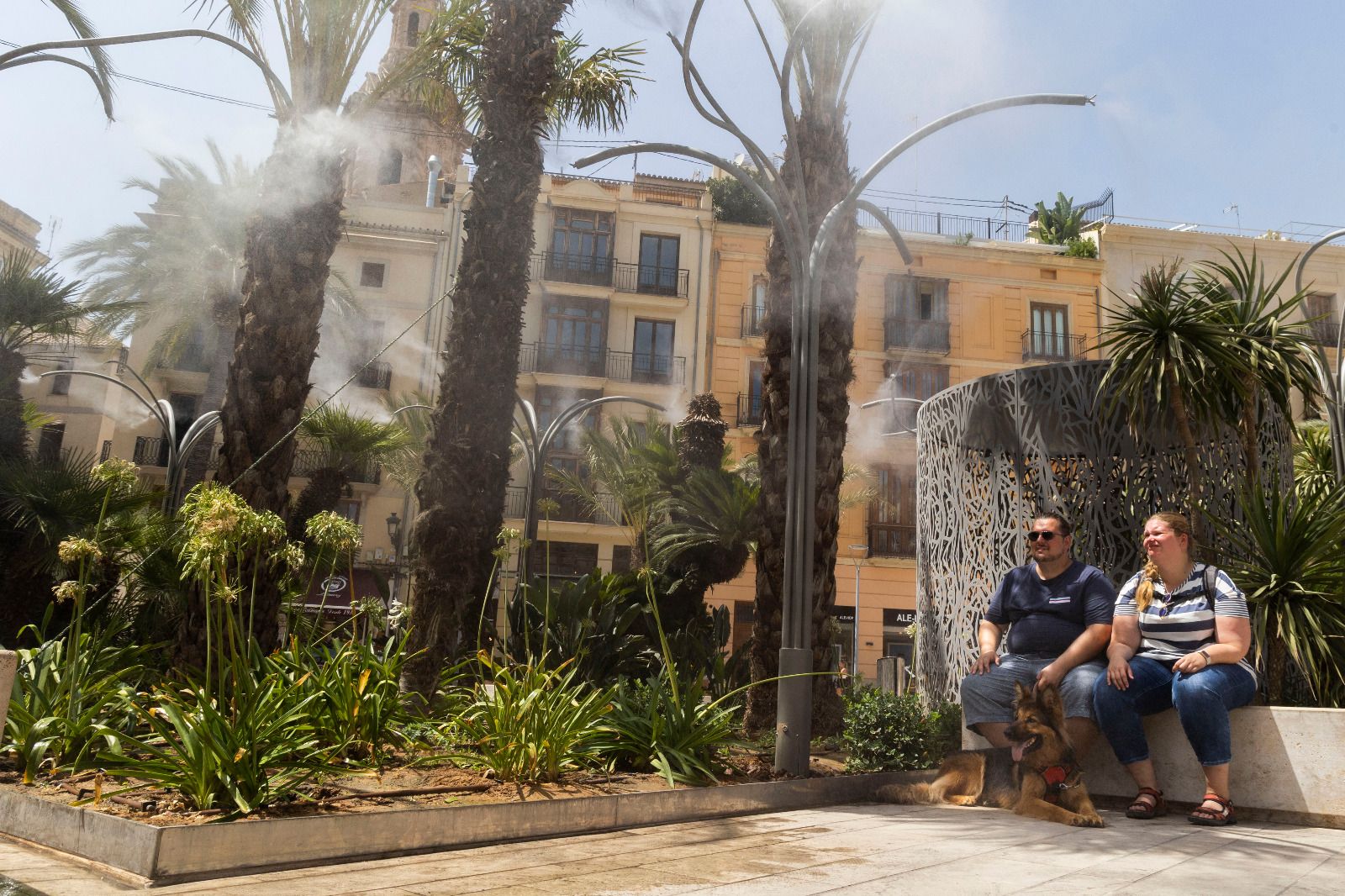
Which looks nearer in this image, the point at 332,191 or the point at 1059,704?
the point at 1059,704

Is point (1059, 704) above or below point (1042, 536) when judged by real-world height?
below

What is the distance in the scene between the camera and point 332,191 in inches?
417

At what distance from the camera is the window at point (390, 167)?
163 feet

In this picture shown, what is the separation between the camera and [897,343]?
3716 centimetres

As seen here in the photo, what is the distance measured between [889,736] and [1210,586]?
2510 mm

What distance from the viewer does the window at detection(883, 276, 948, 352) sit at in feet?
122

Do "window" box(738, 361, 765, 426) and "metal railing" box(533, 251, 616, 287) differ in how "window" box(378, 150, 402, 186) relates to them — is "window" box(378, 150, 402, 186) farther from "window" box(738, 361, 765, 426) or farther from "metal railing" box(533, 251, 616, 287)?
"window" box(738, 361, 765, 426)

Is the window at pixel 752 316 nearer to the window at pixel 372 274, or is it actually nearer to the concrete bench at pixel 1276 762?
the window at pixel 372 274

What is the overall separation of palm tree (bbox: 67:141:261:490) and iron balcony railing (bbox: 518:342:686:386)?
29.5ft

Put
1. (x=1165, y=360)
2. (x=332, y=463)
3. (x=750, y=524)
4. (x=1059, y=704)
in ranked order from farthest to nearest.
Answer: (x=332, y=463), (x=750, y=524), (x=1165, y=360), (x=1059, y=704)

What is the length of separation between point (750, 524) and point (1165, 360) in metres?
9.30

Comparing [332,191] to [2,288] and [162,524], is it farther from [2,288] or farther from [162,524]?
[2,288]

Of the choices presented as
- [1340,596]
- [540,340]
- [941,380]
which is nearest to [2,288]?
[540,340]

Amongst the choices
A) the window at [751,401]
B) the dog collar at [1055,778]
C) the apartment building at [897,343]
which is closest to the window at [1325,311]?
the apartment building at [897,343]
